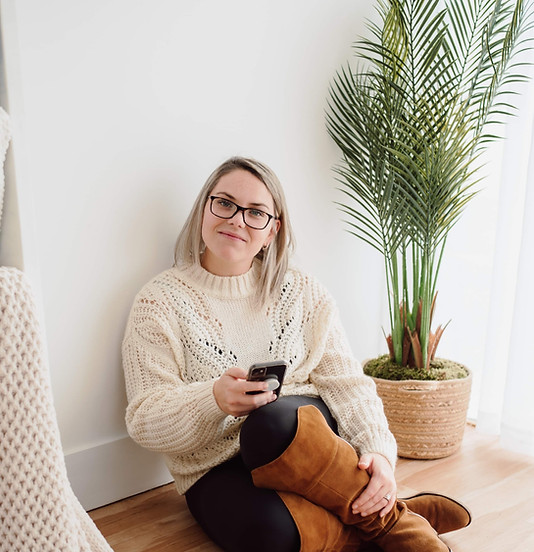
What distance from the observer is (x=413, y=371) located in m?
1.97

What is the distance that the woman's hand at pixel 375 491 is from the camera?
1274 millimetres

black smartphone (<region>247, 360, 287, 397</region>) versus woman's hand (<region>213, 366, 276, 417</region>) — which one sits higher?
black smartphone (<region>247, 360, 287, 397</region>)

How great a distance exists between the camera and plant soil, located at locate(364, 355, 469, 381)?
1.95 meters

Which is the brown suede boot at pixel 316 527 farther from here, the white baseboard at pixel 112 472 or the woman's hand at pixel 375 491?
the white baseboard at pixel 112 472

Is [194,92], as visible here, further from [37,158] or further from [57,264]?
[57,264]

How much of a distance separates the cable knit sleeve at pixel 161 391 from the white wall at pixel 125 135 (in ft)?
0.42

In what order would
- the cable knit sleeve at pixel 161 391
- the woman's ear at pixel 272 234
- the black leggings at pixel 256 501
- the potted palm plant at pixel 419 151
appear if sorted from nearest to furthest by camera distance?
1. the black leggings at pixel 256 501
2. the cable knit sleeve at pixel 161 391
3. the woman's ear at pixel 272 234
4. the potted palm plant at pixel 419 151

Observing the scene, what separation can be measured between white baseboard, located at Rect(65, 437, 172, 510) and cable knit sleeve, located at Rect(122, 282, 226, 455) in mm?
188

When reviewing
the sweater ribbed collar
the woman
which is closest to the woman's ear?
the woman

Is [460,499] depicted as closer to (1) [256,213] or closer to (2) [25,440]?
(1) [256,213]

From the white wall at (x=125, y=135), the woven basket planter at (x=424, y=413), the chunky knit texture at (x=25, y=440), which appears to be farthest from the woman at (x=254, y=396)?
the chunky knit texture at (x=25, y=440)

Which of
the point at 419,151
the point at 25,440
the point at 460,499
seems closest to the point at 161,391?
the point at 25,440

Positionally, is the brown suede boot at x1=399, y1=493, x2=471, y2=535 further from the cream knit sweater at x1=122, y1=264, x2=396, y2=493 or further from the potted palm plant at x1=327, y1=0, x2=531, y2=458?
the potted palm plant at x1=327, y1=0, x2=531, y2=458

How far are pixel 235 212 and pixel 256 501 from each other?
2.15 ft
